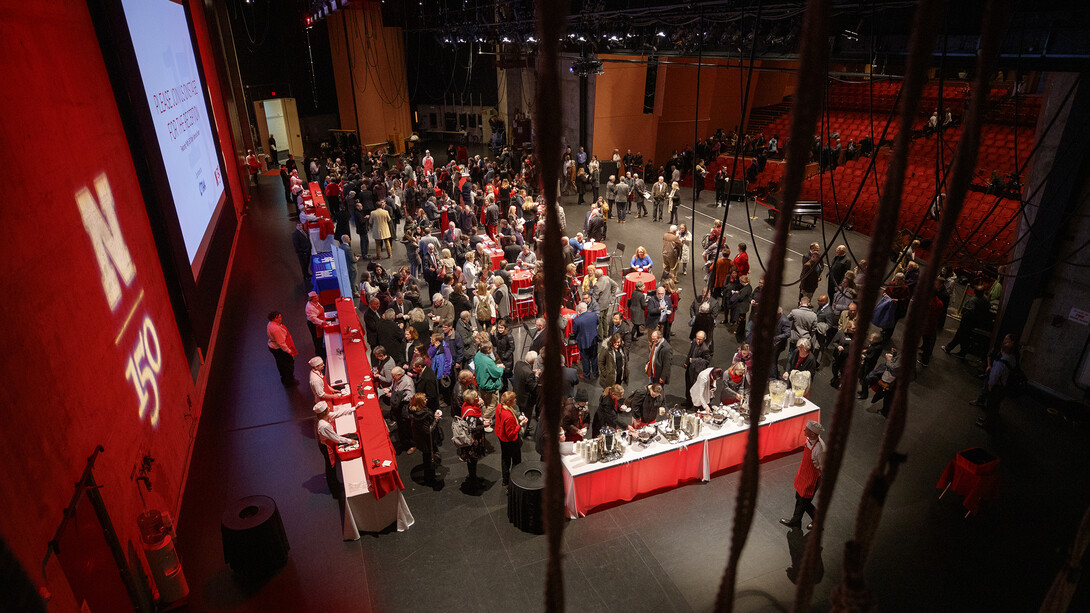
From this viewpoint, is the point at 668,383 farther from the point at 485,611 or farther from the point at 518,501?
the point at 485,611

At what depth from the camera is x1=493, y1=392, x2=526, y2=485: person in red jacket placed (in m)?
6.26

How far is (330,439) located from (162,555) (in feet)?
5.49

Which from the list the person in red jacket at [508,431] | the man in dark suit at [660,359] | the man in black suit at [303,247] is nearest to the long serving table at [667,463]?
the person in red jacket at [508,431]

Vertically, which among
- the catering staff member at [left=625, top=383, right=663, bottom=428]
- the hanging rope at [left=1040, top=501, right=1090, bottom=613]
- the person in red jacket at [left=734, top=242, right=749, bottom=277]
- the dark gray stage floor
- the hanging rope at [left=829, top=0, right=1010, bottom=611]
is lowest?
the dark gray stage floor

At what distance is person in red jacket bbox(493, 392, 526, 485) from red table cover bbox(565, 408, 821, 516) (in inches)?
30.8

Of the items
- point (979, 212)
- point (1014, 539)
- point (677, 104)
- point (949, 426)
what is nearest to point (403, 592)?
point (1014, 539)

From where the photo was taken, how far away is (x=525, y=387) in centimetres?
714

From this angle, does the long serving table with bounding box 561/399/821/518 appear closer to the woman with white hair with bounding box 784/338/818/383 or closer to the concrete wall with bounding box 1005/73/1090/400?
the woman with white hair with bounding box 784/338/818/383

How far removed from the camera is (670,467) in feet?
21.1

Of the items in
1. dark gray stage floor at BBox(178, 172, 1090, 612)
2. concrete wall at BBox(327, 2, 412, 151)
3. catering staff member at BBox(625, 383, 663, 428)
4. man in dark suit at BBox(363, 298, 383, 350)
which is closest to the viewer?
dark gray stage floor at BBox(178, 172, 1090, 612)

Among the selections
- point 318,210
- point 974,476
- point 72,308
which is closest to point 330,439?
point 72,308

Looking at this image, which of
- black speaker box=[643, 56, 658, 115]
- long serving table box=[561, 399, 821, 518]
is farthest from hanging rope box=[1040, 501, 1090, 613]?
black speaker box=[643, 56, 658, 115]

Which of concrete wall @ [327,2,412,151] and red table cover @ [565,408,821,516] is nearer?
red table cover @ [565,408,821,516]

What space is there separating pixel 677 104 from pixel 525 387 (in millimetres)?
16757
